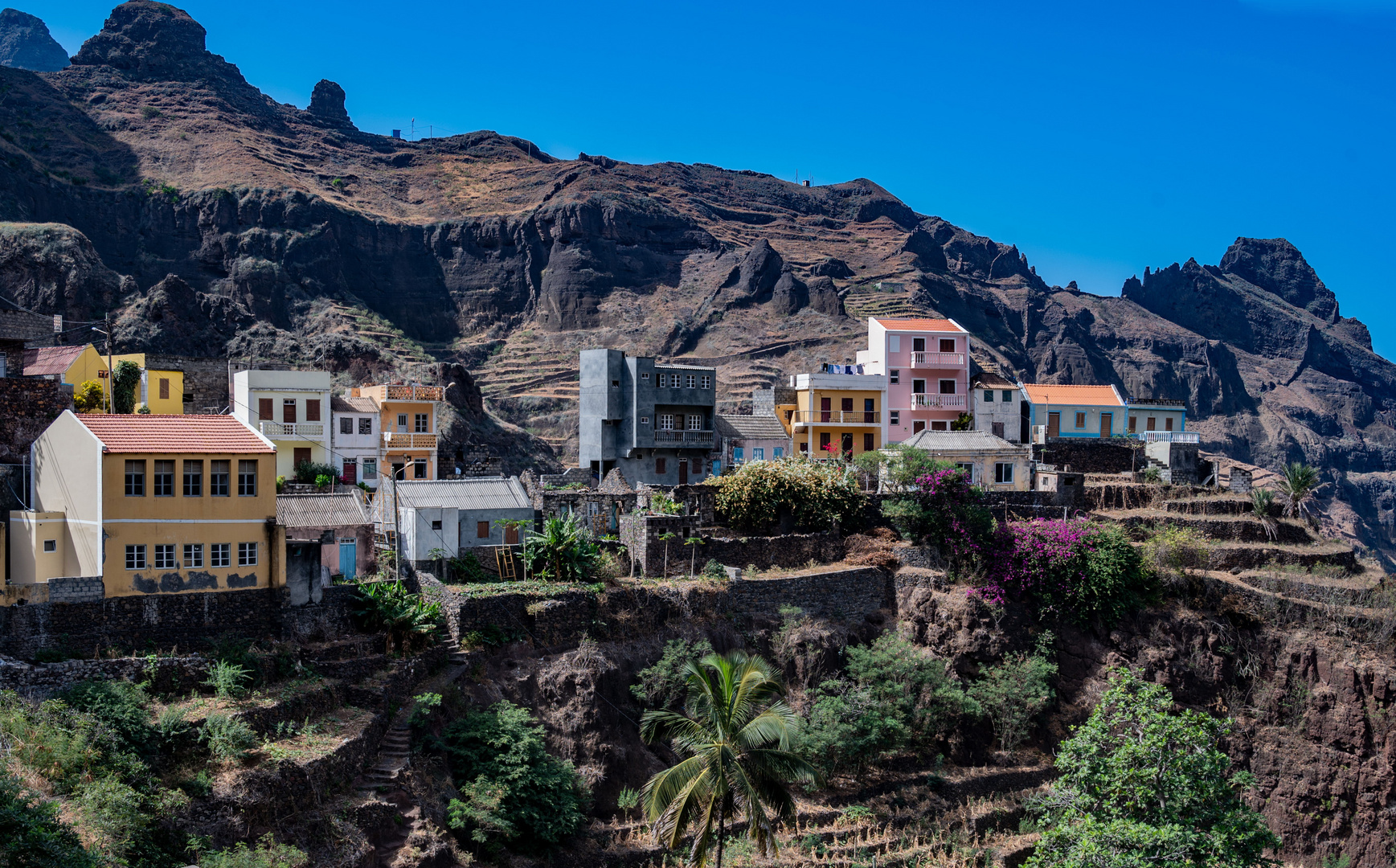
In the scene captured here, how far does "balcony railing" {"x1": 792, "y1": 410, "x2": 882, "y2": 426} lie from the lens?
53.0 metres

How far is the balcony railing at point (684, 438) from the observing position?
159 ft

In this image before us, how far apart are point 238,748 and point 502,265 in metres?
103

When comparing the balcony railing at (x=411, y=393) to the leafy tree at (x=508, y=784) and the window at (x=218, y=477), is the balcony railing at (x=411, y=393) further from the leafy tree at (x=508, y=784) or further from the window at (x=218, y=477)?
the leafy tree at (x=508, y=784)

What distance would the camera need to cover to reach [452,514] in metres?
34.4

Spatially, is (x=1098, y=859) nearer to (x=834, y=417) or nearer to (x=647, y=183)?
(x=834, y=417)

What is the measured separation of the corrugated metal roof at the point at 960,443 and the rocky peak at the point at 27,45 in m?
184

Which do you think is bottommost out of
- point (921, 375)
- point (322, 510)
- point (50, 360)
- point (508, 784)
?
point (508, 784)

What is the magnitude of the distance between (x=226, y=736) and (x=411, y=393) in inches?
1267

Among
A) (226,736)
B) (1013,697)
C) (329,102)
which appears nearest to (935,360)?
(1013,697)

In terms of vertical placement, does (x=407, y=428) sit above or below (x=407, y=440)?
above

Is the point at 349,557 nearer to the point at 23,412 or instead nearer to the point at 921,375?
the point at 23,412

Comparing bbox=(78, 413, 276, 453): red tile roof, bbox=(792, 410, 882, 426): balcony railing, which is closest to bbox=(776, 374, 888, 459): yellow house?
bbox=(792, 410, 882, 426): balcony railing

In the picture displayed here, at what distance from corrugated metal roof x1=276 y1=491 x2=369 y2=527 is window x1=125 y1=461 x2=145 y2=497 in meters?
7.26

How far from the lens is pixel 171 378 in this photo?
48.3 meters
